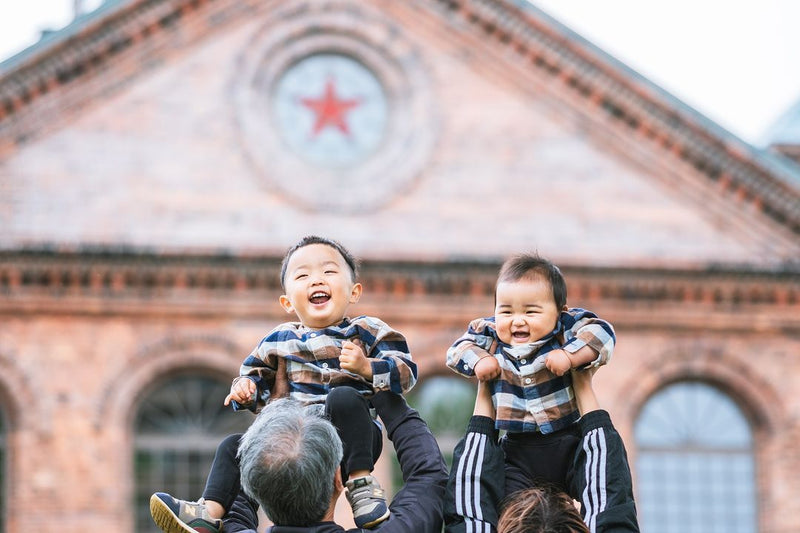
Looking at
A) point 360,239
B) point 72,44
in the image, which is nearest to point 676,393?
point 360,239

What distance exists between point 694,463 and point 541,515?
1579 cm

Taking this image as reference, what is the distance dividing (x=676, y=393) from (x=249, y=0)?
710 cm

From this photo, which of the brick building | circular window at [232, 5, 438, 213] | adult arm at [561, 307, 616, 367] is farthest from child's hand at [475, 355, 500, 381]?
circular window at [232, 5, 438, 213]

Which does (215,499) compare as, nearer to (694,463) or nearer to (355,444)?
(355,444)

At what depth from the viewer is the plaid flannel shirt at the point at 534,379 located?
501 centimetres

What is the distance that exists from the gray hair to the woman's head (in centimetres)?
49

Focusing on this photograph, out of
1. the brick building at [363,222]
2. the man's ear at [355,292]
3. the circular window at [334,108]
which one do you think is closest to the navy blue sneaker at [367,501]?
the man's ear at [355,292]

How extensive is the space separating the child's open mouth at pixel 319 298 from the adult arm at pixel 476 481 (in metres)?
0.68

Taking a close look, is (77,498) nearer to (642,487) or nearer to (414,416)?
(642,487)

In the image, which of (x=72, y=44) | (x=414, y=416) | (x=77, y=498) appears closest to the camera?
(x=414, y=416)

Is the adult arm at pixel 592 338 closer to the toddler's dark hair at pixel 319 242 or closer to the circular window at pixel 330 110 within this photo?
the toddler's dark hair at pixel 319 242

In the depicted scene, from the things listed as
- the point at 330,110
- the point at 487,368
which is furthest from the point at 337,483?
the point at 330,110

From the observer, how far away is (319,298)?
530 cm

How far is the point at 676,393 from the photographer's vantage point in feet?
64.6
